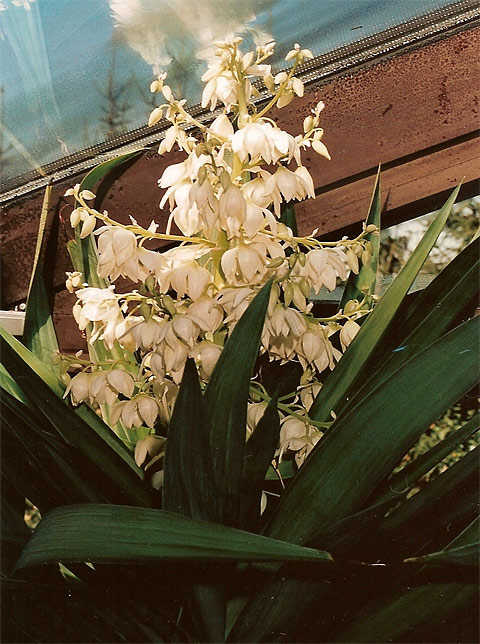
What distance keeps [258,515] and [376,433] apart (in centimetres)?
19

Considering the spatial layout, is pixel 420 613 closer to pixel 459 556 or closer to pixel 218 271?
pixel 459 556

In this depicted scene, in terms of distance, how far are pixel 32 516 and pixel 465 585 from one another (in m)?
1.32

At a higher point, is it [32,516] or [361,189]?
[361,189]

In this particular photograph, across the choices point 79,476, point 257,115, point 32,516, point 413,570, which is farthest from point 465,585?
point 32,516

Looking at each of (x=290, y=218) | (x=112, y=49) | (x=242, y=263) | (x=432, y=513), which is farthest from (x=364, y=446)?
(x=112, y=49)

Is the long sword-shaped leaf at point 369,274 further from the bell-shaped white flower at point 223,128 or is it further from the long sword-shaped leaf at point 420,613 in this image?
the long sword-shaped leaf at point 420,613

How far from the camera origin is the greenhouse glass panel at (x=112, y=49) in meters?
0.98

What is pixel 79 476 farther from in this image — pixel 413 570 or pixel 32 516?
pixel 32 516

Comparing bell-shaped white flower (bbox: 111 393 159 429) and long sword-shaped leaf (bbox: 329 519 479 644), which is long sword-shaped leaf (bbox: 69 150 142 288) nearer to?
bell-shaped white flower (bbox: 111 393 159 429)

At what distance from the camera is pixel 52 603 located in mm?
655

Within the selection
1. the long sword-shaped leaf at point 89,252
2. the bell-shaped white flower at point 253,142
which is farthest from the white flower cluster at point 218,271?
the long sword-shaped leaf at point 89,252

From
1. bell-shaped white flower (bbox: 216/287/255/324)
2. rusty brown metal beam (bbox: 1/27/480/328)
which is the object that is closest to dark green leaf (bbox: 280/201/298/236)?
rusty brown metal beam (bbox: 1/27/480/328)

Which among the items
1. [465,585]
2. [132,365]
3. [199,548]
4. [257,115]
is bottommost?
[465,585]

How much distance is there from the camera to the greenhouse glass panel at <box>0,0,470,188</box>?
980mm
